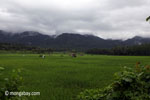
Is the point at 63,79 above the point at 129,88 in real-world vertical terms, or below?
Result: below

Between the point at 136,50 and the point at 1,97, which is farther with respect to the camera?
the point at 136,50

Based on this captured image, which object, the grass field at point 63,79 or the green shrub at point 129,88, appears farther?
the grass field at point 63,79

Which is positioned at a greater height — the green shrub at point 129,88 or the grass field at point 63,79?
the green shrub at point 129,88

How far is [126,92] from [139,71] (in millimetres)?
1036

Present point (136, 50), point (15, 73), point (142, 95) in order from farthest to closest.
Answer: point (136, 50) → point (142, 95) → point (15, 73)

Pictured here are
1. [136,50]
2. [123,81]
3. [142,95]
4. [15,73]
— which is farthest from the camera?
[136,50]

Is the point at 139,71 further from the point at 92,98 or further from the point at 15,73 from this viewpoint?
the point at 15,73

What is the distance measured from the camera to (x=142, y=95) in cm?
390

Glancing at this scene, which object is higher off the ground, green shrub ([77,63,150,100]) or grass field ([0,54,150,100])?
green shrub ([77,63,150,100])

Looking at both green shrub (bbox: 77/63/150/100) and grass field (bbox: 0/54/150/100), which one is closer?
green shrub (bbox: 77/63/150/100)

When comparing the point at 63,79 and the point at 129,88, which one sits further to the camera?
the point at 63,79

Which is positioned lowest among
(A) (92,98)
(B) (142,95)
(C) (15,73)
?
(A) (92,98)

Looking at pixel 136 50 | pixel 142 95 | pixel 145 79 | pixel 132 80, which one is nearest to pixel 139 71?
pixel 145 79

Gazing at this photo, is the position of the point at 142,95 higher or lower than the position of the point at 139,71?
lower
